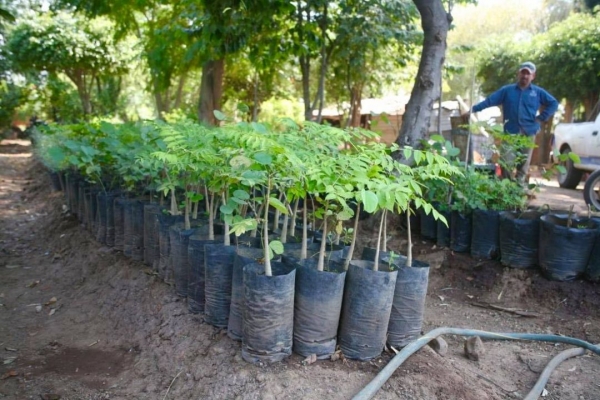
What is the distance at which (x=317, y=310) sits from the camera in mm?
2465

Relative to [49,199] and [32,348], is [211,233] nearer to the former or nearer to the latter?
[32,348]

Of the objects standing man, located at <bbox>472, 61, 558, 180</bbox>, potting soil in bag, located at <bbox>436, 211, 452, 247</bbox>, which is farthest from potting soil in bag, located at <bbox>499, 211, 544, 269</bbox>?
standing man, located at <bbox>472, 61, 558, 180</bbox>

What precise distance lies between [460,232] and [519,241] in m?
0.59

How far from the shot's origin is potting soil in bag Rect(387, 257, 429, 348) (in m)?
2.63

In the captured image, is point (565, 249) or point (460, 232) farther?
point (460, 232)

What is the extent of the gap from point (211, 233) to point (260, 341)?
101cm

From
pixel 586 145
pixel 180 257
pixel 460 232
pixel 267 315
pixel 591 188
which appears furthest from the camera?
pixel 586 145

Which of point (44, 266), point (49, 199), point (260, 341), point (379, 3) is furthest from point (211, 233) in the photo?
point (49, 199)

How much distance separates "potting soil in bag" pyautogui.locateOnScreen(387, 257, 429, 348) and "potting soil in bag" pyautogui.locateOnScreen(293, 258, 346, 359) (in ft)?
1.17

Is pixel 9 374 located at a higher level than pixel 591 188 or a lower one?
lower

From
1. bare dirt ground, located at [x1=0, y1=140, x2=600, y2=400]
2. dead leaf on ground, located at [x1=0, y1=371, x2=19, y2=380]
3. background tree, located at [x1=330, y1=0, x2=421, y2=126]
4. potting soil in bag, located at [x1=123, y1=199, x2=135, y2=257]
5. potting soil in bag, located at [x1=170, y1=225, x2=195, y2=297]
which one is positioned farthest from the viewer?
background tree, located at [x1=330, y1=0, x2=421, y2=126]

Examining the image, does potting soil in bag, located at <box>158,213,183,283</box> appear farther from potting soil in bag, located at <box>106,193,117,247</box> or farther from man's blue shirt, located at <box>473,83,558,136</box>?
man's blue shirt, located at <box>473,83,558,136</box>

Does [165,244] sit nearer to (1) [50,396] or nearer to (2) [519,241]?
(1) [50,396]

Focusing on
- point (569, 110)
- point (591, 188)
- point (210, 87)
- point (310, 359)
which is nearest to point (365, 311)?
point (310, 359)
